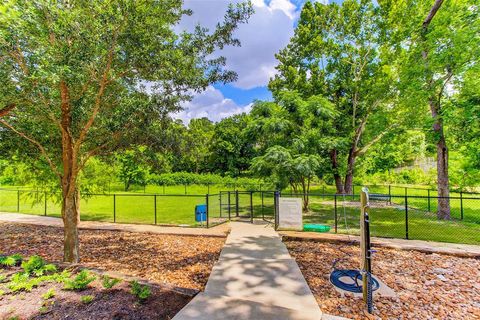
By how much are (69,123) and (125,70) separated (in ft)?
5.54

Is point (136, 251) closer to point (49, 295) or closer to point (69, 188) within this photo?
point (69, 188)

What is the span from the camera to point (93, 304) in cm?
330

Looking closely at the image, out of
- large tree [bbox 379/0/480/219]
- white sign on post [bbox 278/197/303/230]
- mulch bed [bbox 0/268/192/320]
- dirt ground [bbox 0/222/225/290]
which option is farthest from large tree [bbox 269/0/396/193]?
mulch bed [bbox 0/268/192/320]

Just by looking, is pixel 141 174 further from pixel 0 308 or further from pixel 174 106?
pixel 0 308

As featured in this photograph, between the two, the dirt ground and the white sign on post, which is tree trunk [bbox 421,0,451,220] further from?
the dirt ground

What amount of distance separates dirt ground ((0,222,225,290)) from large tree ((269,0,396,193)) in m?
13.6

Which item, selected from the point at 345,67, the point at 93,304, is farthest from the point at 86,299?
the point at 345,67

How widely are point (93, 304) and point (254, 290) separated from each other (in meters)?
2.37

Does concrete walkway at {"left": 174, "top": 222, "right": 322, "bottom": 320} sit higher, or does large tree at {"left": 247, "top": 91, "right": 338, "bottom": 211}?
large tree at {"left": 247, "top": 91, "right": 338, "bottom": 211}

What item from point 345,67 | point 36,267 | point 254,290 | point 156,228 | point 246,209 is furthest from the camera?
point 345,67

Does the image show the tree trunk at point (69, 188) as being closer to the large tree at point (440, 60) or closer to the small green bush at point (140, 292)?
the small green bush at point (140, 292)

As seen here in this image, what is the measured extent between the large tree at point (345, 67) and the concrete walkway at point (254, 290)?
1369cm

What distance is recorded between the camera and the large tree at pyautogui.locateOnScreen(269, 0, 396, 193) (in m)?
18.0

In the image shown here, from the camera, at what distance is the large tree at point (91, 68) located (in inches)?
142
